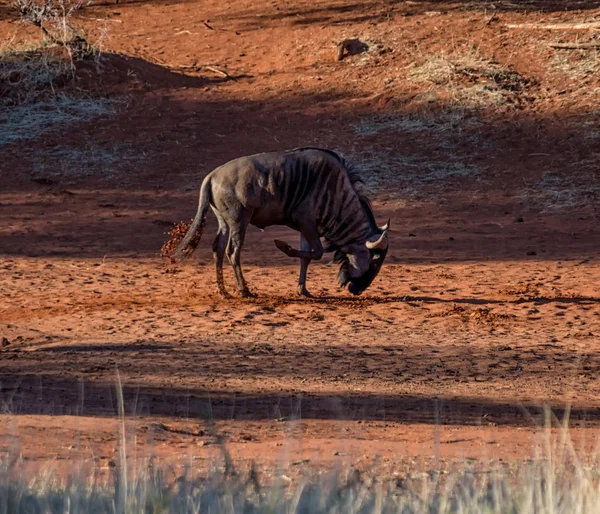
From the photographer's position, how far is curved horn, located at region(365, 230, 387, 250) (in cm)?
1079

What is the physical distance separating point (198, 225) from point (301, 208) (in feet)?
3.49

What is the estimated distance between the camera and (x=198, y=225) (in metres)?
11.0

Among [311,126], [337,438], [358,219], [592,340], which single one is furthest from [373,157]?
[337,438]

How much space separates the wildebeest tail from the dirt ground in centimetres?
49

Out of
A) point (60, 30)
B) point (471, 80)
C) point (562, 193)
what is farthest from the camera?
point (60, 30)

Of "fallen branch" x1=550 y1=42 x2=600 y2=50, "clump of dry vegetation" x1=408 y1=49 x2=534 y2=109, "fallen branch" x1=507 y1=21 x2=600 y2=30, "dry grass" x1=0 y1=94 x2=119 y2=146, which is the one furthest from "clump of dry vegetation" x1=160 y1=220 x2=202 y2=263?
"fallen branch" x1=507 y1=21 x2=600 y2=30

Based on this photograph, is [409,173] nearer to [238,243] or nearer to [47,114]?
[238,243]

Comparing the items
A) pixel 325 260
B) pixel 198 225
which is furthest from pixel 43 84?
pixel 198 225

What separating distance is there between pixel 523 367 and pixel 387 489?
3.84 m

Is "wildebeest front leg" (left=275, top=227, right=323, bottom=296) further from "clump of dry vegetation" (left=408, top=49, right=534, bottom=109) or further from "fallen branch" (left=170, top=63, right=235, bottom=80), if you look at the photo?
"fallen branch" (left=170, top=63, right=235, bottom=80)

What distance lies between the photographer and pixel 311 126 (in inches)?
750

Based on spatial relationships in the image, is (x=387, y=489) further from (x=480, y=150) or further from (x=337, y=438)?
(x=480, y=150)

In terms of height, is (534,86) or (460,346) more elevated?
(534,86)

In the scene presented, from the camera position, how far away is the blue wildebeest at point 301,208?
10.8 m
